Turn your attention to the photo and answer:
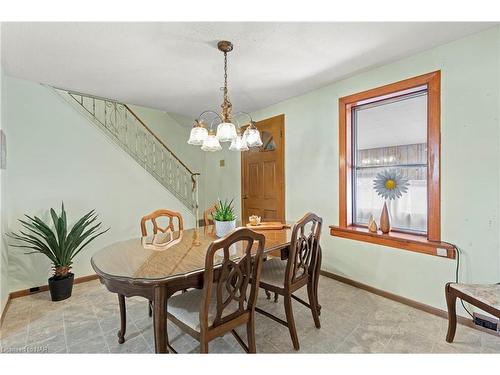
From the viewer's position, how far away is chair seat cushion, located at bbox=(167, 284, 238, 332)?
133cm

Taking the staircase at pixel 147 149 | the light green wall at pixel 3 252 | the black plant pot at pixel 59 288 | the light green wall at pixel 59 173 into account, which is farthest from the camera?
the staircase at pixel 147 149

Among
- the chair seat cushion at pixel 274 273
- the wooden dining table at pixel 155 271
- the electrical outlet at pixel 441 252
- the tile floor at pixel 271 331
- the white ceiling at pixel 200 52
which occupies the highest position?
the white ceiling at pixel 200 52

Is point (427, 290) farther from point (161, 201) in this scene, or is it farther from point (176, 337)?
point (161, 201)

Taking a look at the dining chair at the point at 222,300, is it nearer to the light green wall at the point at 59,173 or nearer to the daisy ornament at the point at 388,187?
the daisy ornament at the point at 388,187

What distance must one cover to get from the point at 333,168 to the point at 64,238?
3.12m

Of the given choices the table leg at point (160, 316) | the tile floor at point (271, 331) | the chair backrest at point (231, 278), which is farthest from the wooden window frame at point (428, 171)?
the table leg at point (160, 316)

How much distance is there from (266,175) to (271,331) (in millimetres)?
2281

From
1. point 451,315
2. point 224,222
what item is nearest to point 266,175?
point 224,222

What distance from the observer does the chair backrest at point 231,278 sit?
1214 millimetres

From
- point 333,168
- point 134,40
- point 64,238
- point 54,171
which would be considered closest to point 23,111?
point 54,171

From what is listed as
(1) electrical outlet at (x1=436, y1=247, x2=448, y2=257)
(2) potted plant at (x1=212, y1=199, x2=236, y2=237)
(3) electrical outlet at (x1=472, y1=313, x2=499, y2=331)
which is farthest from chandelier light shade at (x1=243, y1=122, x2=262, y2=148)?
(3) electrical outlet at (x1=472, y1=313, x2=499, y2=331)

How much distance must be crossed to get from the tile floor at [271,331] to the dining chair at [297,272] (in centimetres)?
16
